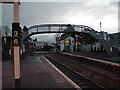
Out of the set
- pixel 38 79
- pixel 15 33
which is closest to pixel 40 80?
pixel 38 79

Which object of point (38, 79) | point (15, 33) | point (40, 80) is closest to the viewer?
point (15, 33)

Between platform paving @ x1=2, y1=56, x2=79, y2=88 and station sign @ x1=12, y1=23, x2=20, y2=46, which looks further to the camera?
platform paving @ x1=2, y1=56, x2=79, y2=88

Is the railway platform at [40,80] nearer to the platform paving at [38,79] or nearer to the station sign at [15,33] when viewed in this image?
the platform paving at [38,79]

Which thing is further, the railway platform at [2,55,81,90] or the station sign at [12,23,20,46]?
the railway platform at [2,55,81,90]

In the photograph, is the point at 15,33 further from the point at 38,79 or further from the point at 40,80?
the point at 38,79

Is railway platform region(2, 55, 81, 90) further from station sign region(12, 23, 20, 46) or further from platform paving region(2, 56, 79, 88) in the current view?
station sign region(12, 23, 20, 46)

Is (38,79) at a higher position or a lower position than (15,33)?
lower

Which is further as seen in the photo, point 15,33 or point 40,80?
point 40,80

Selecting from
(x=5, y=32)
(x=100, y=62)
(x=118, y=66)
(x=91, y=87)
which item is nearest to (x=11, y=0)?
(x=91, y=87)

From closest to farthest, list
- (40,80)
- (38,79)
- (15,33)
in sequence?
(15,33) < (40,80) < (38,79)

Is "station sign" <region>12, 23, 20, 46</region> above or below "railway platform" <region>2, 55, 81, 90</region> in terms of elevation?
above

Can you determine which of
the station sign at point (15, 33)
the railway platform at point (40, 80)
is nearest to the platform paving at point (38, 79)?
the railway platform at point (40, 80)

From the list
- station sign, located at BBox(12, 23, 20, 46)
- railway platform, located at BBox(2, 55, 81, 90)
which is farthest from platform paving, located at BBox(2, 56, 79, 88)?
station sign, located at BBox(12, 23, 20, 46)

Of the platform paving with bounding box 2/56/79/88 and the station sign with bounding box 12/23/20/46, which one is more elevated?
the station sign with bounding box 12/23/20/46
